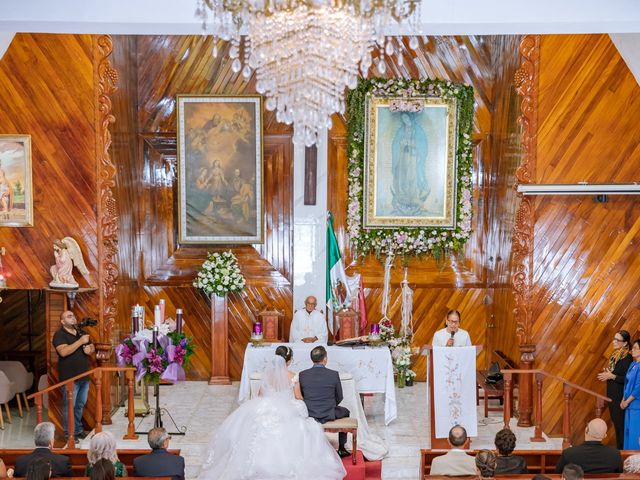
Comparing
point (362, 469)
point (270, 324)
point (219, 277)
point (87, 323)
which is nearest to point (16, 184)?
point (87, 323)

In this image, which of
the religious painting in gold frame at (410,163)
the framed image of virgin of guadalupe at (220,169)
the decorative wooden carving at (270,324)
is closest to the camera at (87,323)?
the framed image of virgin of guadalupe at (220,169)

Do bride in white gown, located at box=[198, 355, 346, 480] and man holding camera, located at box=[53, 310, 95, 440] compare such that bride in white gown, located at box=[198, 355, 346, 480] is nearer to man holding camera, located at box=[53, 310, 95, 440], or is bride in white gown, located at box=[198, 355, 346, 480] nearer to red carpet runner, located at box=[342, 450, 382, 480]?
red carpet runner, located at box=[342, 450, 382, 480]

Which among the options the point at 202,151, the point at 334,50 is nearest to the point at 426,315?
the point at 202,151

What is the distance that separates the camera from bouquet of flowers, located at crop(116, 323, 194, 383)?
944 centimetres

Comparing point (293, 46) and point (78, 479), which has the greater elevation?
point (293, 46)

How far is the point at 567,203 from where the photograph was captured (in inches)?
394

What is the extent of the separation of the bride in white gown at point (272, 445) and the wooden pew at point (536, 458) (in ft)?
3.62

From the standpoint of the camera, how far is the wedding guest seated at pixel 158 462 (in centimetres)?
675

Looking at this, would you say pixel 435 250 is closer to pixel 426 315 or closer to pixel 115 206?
pixel 426 315

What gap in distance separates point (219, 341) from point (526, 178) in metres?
5.18

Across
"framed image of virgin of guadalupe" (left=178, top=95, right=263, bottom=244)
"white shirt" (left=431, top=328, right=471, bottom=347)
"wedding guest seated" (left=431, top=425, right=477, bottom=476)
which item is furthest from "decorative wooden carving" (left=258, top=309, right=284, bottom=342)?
"wedding guest seated" (left=431, top=425, right=477, bottom=476)

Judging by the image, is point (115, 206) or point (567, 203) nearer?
point (567, 203)

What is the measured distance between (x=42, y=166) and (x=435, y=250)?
19.4 feet

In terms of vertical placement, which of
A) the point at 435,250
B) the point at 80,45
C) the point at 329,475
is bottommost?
the point at 329,475
